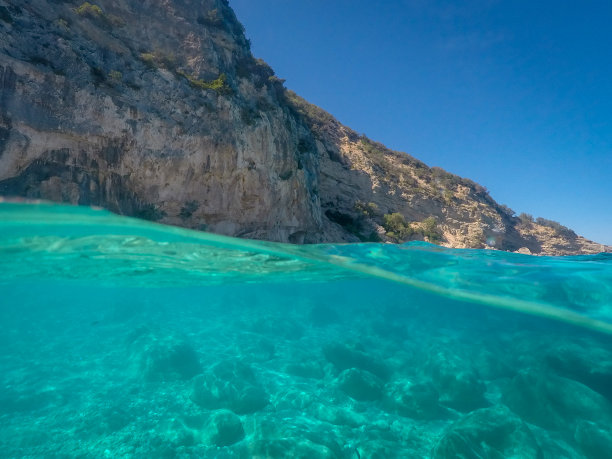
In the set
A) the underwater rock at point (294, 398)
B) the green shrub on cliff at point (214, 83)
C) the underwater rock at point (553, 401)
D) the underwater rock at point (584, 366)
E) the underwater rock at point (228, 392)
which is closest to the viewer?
the underwater rock at point (553, 401)

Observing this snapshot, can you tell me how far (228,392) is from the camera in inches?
408

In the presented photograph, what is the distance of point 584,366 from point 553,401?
3734mm

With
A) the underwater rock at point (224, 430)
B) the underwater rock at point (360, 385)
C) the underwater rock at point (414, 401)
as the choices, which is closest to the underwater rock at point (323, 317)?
the underwater rock at point (360, 385)

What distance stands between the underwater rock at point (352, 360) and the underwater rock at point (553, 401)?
4.62m

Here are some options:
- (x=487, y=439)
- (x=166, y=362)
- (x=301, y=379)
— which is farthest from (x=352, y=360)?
(x=166, y=362)

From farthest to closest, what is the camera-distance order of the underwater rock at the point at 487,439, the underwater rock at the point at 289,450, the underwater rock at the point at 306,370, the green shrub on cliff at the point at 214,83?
the underwater rock at the point at 306,370, the green shrub on cliff at the point at 214,83, the underwater rock at the point at 487,439, the underwater rock at the point at 289,450

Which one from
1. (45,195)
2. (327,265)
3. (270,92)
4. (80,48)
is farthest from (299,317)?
(80,48)

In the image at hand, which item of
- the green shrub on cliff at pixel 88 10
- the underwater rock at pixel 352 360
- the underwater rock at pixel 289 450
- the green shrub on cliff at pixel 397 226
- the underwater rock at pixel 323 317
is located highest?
the green shrub on cliff at pixel 88 10

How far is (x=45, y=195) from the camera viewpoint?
893 cm

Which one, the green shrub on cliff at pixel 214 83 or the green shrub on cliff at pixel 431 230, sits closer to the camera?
the green shrub on cliff at pixel 214 83

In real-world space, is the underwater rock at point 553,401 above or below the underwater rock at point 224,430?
above

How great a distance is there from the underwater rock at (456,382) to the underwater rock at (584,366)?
3538 mm

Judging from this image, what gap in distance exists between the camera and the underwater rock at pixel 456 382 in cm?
1077

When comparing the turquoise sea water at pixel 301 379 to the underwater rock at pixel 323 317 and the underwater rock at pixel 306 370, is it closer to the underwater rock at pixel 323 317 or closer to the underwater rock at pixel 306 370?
the underwater rock at pixel 306 370
